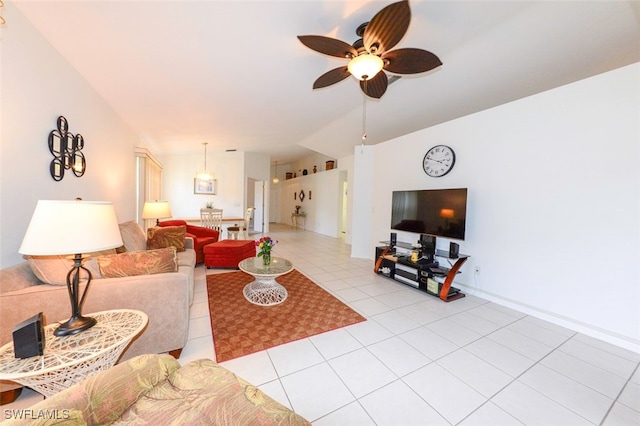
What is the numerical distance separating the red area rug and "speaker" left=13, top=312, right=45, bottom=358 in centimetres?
103

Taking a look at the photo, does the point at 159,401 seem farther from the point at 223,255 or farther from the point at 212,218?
A: the point at 212,218

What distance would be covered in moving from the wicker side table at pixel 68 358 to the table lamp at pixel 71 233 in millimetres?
74

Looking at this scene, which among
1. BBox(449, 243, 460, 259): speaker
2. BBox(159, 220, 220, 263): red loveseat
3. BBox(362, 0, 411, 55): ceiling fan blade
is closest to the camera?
BBox(362, 0, 411, 55): ceiling fan blade

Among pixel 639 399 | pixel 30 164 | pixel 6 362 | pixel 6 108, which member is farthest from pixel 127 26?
pixel 639 399

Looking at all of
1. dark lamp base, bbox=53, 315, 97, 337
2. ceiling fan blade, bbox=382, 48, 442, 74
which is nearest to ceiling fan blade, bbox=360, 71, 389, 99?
ceiling fan blade, bbox=382, 48, 442, 74

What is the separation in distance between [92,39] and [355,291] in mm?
3921

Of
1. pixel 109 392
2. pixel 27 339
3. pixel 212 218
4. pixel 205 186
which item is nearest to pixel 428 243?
pixel 109 392

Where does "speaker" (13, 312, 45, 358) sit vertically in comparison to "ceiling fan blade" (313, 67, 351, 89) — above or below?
below

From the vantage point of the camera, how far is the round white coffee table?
8.90 feet

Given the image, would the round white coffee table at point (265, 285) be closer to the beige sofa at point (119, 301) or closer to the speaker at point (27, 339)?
the beige sofa at point (119, 301)

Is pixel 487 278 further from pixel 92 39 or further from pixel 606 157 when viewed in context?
pixel 92 39

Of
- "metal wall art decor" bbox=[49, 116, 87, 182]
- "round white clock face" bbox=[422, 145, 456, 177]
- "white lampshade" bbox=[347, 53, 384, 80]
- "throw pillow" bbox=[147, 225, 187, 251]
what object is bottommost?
"throw pillow" bbox=[147, 225, 187, 251]

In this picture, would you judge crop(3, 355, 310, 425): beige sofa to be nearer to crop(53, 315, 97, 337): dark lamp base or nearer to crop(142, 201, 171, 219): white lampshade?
crop(53, 315, 97, 337): dark lamp base

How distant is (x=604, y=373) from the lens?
1.75 metres
